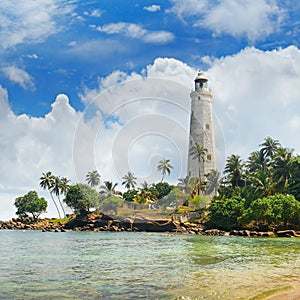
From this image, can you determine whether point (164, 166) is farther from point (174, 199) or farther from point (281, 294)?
point (281, 294)

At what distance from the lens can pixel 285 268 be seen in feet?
62.2

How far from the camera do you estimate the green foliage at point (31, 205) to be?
10162 centimetres

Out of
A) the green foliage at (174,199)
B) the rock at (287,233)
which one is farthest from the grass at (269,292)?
the green foliage at (174,199)

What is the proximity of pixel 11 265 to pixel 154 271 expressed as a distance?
7.98 metres

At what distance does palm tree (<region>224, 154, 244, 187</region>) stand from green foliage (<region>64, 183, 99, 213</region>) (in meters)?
32.1

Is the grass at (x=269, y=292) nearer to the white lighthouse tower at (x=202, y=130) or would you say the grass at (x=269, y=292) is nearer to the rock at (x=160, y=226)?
the rock at (x=160, y=226)

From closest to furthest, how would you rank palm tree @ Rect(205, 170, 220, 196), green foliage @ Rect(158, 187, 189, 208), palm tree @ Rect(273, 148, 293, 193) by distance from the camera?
palm tree @ Rect(273, 148, 293, 193) → palm tree @ Rect(205, 170, 220, 196) → green foliage @ Rect(158, 187, 189, 208)

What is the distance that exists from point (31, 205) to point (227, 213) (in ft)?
190

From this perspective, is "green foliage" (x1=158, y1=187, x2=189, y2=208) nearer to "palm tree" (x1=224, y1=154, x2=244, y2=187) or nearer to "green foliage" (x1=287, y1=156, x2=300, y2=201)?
"palm tree" (x1=224, y1=154, x2=244, y2=187)

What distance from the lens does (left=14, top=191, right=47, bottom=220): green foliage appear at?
333 feet

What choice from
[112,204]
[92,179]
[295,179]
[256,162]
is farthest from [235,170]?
[92,179]

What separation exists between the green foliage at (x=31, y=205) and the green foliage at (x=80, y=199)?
12.0 metres

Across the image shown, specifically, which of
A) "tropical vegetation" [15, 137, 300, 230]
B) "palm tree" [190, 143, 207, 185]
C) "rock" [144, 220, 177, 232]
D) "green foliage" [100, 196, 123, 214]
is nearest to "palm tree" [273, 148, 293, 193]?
"tropical vegetation" [15, 137, 300, 230]

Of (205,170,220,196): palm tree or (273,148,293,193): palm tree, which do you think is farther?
(205,170,220,196): palm tree
